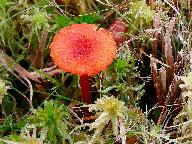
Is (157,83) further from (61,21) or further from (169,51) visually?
(61,21)

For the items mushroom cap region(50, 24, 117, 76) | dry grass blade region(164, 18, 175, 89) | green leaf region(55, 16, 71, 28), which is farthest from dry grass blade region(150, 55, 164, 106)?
green leaf region(55, 16, 71, 28)

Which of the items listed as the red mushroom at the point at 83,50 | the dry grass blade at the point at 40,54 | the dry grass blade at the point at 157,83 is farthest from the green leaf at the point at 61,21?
the dry grass blade at the point at 157,83

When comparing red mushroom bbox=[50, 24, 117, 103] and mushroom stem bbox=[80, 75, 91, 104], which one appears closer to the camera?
red mushroom bbox=[50, 24, 117, 103]

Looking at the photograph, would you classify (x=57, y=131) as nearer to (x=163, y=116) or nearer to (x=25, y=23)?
(x=163, y=116)

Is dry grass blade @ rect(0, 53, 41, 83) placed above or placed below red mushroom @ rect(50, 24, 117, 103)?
below

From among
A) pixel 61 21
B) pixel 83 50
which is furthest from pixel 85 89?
pixel 61 21

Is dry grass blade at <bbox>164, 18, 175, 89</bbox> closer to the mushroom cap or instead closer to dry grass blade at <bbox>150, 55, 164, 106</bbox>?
dry grass blade at <bbox>150, 55, 164, 106</bbox>

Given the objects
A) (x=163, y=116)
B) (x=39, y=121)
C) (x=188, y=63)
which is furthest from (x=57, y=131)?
(x=188, y=63)

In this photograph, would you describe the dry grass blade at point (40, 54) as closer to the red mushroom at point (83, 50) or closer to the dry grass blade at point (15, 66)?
the dry grass blade at point (15, 66)
